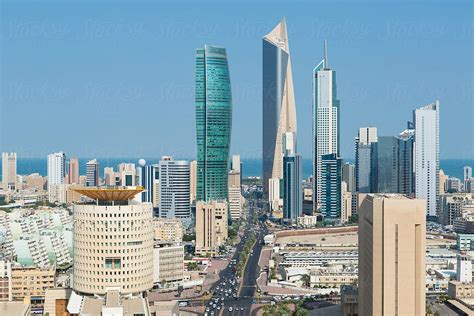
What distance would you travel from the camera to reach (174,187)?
4050 cm

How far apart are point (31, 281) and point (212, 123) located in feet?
64.2

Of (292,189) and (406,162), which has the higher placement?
(406,162)

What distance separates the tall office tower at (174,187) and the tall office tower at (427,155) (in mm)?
12510

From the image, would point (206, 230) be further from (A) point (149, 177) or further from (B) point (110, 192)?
(B) point (110, 192)

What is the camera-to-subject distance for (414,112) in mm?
43188

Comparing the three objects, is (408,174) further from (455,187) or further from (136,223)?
(136,223)

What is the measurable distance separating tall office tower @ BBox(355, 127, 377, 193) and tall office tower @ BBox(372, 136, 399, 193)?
0.65 m

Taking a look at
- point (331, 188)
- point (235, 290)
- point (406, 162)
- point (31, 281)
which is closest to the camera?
point (31, 281)

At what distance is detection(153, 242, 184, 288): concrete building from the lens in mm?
24422

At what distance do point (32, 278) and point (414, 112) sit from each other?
26909mm

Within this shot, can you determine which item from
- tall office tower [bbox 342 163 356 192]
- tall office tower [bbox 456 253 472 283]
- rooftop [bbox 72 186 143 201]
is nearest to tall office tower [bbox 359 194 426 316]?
rooftop [bbox 72 186 143 201]

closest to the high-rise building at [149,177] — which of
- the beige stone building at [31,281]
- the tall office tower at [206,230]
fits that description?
the tall office tower at [206,230]

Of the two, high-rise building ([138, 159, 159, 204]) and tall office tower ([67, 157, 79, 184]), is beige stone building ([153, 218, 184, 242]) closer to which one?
high-rise building ([138, 159, 159, 204])

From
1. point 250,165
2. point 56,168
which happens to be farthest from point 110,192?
point 250,165
